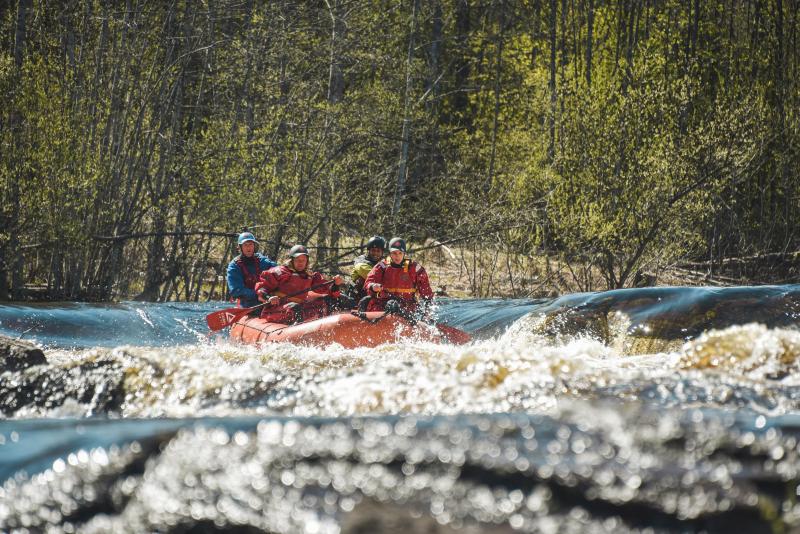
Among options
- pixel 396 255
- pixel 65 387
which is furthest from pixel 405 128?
pixel 65 387

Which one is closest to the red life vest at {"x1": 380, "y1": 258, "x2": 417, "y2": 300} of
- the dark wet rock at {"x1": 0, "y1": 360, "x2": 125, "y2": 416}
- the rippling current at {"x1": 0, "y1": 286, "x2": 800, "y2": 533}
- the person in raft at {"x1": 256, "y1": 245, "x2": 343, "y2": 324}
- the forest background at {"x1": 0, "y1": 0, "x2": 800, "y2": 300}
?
the person in raft at {"x1": 256, "y1": 245, "x2": 343, "y2": 324}

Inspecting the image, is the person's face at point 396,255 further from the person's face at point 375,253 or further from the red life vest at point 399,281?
the person's face at point 375,253

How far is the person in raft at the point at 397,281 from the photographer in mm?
11477

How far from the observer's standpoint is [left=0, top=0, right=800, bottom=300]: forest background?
14055 mm

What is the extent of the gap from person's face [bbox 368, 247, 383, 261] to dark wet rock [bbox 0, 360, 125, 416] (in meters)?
6.48

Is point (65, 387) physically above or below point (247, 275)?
below

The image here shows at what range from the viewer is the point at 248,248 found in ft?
42.8

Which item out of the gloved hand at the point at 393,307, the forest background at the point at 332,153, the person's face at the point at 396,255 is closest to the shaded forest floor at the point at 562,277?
the forest background at the point at 332,153

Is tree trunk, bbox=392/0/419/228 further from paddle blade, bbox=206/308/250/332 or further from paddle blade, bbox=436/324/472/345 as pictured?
paddle blade, bbox=436/324/472/345

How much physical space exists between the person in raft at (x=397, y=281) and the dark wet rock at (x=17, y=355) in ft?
16.3

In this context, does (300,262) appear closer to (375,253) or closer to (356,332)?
(375,253)

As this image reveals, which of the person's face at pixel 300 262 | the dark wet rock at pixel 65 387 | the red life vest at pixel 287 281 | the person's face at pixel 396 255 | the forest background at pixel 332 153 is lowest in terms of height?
the dark wet rock at pixel 65 387

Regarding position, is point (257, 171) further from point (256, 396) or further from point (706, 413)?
point (706, 413)

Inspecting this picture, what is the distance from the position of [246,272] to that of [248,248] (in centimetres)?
32
